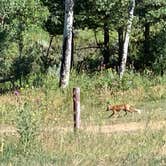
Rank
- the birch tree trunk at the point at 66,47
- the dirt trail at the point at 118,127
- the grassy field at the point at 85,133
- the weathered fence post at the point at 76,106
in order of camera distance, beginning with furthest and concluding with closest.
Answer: the birch tree trunk at the point at 66,47 < the dirt trail at the point at 118,127 < the weathered fence post at the point at 76,106 < the grassy field at the point at 85,133

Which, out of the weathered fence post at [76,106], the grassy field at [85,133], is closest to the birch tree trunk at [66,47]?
the grassy field at [85,133]

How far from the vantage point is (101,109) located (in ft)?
57.5

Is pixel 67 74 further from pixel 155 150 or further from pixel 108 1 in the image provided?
pixel 155 150

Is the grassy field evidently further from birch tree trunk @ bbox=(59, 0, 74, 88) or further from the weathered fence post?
birch tree trunk @ bbox=(59, 0, 74, 88)

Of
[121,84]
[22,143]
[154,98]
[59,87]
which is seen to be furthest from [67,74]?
[22,143]

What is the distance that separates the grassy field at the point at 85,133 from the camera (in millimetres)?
9578

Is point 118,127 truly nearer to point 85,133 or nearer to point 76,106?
point 76,106

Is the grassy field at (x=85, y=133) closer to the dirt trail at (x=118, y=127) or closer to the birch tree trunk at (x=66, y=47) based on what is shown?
the dirt trail at (x=118, y=127)

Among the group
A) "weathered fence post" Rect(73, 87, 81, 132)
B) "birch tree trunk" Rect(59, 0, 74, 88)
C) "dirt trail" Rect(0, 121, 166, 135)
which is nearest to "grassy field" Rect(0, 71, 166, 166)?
"dirt trail" Rect(0, 121, 166, 135)

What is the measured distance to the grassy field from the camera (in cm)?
958

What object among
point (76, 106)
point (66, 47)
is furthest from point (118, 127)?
point (66, 47)

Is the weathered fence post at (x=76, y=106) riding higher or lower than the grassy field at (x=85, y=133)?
higher

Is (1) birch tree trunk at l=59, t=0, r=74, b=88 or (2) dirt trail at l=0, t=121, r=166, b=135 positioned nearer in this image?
(2) dirt trail at l=0, t=121, r=166, b=135

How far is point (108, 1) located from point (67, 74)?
309cm
